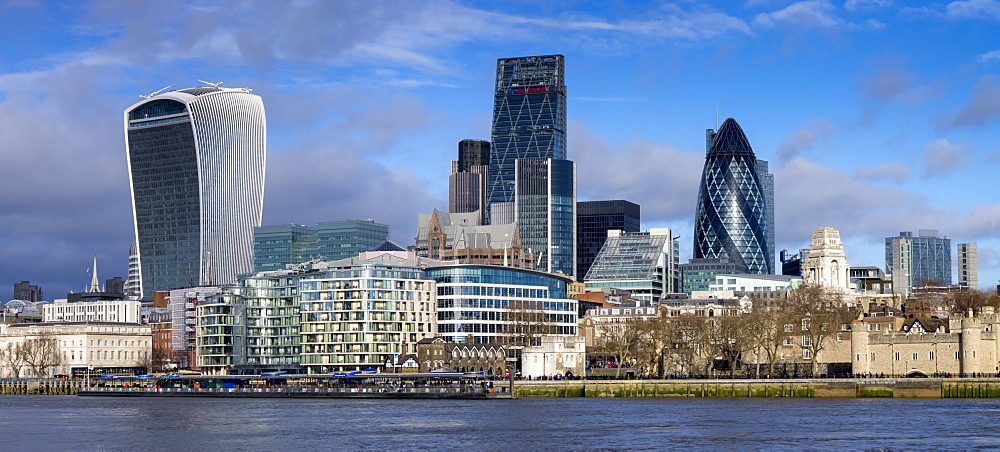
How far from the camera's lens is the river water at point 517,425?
9444cm

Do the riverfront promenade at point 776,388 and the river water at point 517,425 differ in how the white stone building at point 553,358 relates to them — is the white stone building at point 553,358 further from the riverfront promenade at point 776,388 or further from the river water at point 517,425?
the river water at point 517,425

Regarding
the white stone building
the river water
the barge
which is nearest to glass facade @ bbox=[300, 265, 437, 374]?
the barge

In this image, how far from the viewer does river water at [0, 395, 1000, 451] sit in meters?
94.4

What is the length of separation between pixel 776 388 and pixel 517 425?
155 ft

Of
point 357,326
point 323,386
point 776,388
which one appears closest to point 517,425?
point 776,388

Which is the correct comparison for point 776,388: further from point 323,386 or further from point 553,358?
point 323,386

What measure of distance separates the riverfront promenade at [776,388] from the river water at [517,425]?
4.99 meters

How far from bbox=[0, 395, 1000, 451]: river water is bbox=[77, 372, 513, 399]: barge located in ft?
22.9

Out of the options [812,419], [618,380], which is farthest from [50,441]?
[618,380]

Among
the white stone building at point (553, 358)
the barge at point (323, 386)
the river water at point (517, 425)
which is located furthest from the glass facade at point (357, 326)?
the river water at point (517, 425)

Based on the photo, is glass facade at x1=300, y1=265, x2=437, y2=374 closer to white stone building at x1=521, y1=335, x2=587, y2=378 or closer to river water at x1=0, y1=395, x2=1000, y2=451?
white stone building at x1=521, y1=335, x2=587, y2=378

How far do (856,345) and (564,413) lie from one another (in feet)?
180

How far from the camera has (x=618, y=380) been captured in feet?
516

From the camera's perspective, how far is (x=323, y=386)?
166 metres
